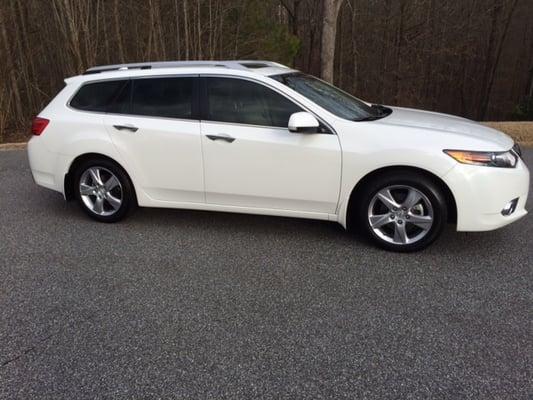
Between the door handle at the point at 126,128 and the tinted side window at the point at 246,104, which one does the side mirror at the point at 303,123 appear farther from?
the door handle at the point at 126,128

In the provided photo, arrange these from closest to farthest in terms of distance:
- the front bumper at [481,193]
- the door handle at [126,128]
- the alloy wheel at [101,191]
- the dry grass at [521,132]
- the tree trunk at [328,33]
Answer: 1. the front bumper at [481,193]
2. the door handle at [126,128]
3. the alloy wheel at [101,191]
4. the dry grass at [521,132]
5. the tree trunk at [328,33]

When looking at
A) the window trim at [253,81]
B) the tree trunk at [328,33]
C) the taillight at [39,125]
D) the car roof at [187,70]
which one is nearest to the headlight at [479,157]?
the window trim at [253,81]

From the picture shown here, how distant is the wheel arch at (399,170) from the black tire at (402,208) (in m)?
0.03

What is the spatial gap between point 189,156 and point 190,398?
96.7 inches

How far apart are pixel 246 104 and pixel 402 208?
170cm

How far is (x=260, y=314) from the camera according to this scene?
2.98 metres

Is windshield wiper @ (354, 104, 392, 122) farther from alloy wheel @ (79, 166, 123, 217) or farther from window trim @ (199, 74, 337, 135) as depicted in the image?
alloy wheel @ (79, 166, 123, 217)

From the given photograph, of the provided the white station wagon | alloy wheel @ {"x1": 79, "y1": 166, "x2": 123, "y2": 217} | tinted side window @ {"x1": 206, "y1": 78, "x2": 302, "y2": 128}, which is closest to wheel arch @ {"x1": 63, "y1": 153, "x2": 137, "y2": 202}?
the white station wagon

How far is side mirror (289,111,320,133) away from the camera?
3.75 meters

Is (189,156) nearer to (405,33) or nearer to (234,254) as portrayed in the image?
(234,254)

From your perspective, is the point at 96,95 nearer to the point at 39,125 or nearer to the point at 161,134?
the point at 39,125

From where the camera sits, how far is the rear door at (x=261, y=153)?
3.89m

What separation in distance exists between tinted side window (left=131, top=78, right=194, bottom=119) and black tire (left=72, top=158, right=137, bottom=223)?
64 centimetres

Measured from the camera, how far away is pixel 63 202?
550cm
